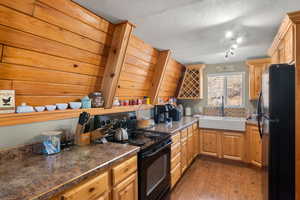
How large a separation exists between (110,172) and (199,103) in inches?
132

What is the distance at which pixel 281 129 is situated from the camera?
1492 mm

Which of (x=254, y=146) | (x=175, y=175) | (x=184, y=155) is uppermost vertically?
(x=254, y=146)

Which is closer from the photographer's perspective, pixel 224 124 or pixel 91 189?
pixel 91 189

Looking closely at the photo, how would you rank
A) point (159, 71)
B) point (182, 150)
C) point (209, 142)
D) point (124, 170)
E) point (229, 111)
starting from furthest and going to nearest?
point (229, 111)
point (209, 142)
point (159, 71)
point (182, 150)
point (124, 170)

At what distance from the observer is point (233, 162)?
3.29 meters

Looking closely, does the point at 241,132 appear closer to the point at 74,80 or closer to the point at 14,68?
the point at 74,80

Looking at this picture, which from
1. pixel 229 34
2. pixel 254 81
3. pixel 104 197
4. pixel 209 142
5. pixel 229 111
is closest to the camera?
pixel 104 197

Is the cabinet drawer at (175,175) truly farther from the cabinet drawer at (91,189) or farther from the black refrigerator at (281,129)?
the cabinet drawer at (91,189)

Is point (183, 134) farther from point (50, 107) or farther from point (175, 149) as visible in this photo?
point (50, 107)

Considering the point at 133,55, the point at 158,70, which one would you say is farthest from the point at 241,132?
the point at 133,55

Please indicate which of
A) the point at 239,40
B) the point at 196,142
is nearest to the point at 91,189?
the point at 239,40

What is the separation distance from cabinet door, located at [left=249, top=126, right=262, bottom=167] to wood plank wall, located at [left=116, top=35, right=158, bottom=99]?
2.16 m

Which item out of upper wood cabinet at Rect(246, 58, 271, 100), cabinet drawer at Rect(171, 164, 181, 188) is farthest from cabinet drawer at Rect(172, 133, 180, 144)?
upper wood cabinet at Rect(246, 58, 271, 100)

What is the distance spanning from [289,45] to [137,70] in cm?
188
